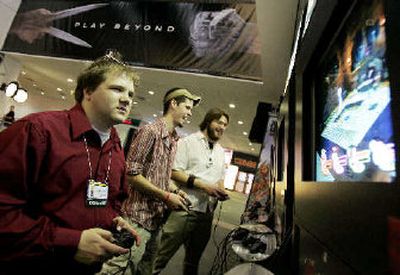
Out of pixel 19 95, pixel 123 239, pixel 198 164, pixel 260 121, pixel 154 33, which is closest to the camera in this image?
pixel 123 239

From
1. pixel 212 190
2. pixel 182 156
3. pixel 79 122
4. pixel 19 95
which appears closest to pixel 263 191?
pixel 212 190

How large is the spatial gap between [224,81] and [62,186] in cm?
519

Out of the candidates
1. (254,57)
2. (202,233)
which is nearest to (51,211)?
(202,233)

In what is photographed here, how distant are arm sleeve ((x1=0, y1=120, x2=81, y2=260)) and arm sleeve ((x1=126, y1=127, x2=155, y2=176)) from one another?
0.82 meters

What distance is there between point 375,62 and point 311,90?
807 millimetres

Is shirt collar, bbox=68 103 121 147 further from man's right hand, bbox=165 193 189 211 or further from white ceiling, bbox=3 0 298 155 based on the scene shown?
white ceiling, bbox=3 0 298 155

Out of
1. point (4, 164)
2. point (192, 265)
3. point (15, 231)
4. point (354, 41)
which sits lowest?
point (192, 265)

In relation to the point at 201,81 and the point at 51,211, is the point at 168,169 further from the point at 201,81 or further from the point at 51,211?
the point at 201,81

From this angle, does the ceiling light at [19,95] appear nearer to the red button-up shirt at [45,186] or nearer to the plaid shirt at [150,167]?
the plaid shirt at [150,167]

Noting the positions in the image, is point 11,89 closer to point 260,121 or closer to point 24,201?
point 260,121

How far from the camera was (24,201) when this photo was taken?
0.93 metres

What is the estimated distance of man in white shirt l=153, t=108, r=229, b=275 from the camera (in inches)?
83.7

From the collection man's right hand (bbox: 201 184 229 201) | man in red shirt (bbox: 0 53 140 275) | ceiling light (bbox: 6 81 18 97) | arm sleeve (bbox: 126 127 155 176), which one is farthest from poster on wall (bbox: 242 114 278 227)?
ceiling light (bbox: 6 81 18 97)

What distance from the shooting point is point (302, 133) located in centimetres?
146
